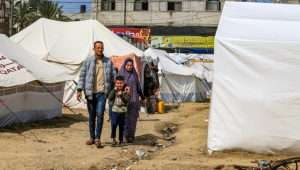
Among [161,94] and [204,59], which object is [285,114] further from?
[204,59]

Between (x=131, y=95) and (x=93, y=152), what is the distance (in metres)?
1.81

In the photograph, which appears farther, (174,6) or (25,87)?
(174,6)

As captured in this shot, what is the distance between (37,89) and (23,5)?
4918cm

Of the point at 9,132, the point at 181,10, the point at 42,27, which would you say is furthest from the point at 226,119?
the point at 181,10

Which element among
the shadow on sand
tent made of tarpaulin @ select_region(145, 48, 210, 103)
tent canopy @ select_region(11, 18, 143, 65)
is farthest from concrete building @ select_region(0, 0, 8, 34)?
the shadow on sand

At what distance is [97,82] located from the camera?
38.4 feet

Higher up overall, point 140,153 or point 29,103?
point 140,153

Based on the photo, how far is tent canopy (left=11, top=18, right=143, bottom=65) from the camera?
22.7 meters

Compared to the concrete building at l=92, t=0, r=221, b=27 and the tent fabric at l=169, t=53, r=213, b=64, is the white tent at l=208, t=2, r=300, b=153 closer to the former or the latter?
the tent fabric at l=169, t=53, r=213, b=64

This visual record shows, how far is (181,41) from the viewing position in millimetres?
53344

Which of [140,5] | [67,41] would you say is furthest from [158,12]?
[67,41]

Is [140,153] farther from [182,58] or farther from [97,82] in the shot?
[182,58]

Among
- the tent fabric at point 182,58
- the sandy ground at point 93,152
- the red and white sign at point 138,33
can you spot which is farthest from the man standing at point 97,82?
the red and white sign at point 138,33

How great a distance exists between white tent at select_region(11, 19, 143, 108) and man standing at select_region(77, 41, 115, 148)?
10354 millimetres
